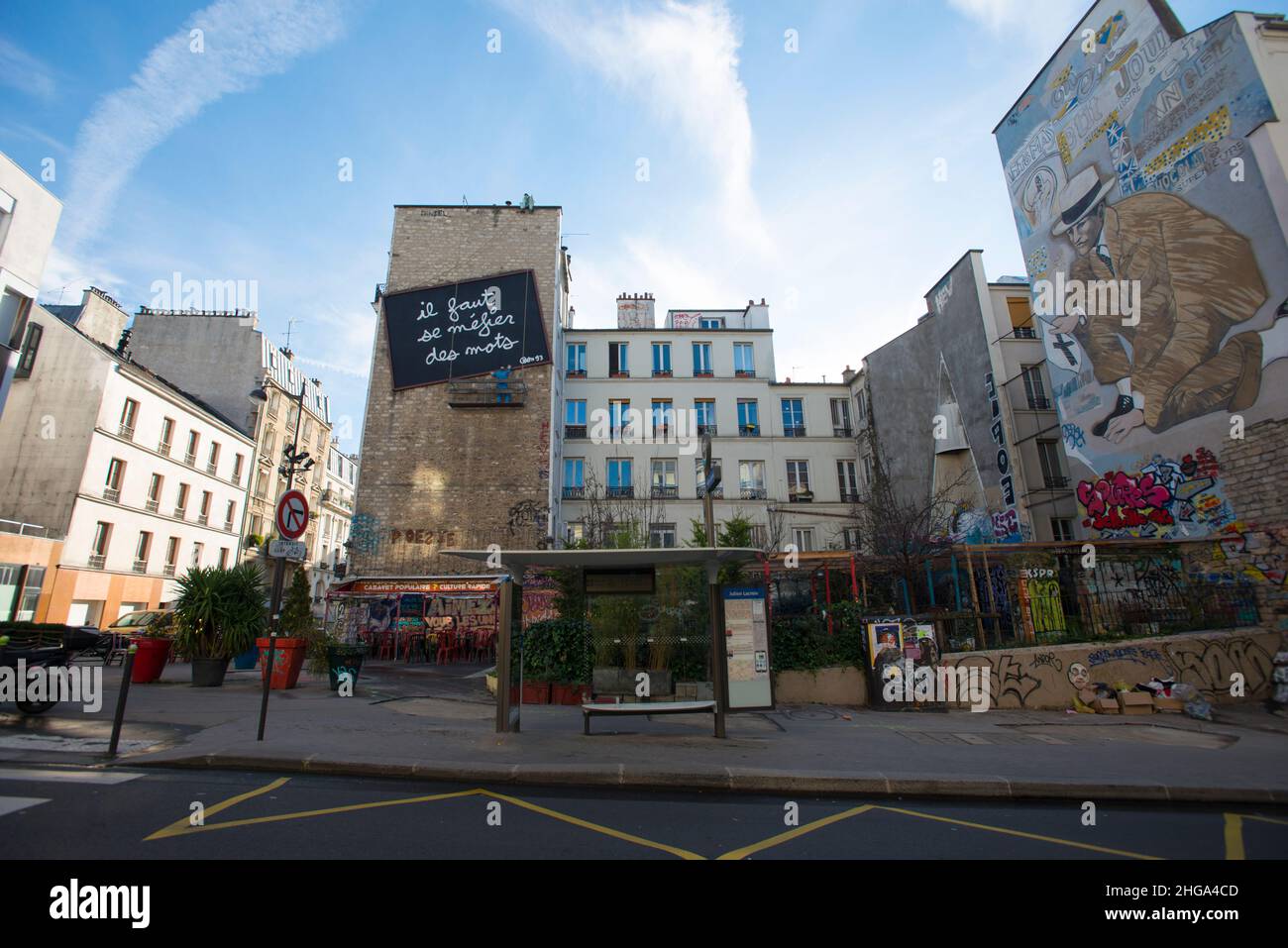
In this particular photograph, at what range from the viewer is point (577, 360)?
31109 mm

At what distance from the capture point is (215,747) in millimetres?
6164

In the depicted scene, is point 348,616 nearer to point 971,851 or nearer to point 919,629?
point 919,629

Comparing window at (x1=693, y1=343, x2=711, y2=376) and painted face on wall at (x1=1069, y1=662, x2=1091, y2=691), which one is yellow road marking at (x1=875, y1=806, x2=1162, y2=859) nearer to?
painted face on wall at (x1=1069, y1=662, x2=1091, y2=691)

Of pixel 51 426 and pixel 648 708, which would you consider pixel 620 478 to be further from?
pixel 51 426

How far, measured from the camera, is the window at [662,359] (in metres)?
30.7

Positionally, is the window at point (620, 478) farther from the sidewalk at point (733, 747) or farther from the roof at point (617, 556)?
the roof at point (617, 556)

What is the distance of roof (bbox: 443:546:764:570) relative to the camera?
7.66 meters

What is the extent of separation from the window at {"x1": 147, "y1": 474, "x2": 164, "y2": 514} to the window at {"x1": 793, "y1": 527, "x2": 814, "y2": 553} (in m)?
30.6

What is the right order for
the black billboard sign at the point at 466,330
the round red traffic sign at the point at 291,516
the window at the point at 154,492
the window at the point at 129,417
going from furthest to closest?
the window at the point at 154,492, the black billboard sign at the point at 466,330, the window at the point at 129,417, the round red traffic sign at the point at 291,516

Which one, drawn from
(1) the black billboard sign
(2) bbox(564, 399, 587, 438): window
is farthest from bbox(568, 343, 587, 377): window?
(1) the black billboard sign

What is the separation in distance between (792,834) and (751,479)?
25.0 m

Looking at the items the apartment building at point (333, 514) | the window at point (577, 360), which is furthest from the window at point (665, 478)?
the apartment building at point (333, 514)

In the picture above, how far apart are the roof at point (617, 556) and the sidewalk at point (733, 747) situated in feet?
7.41
